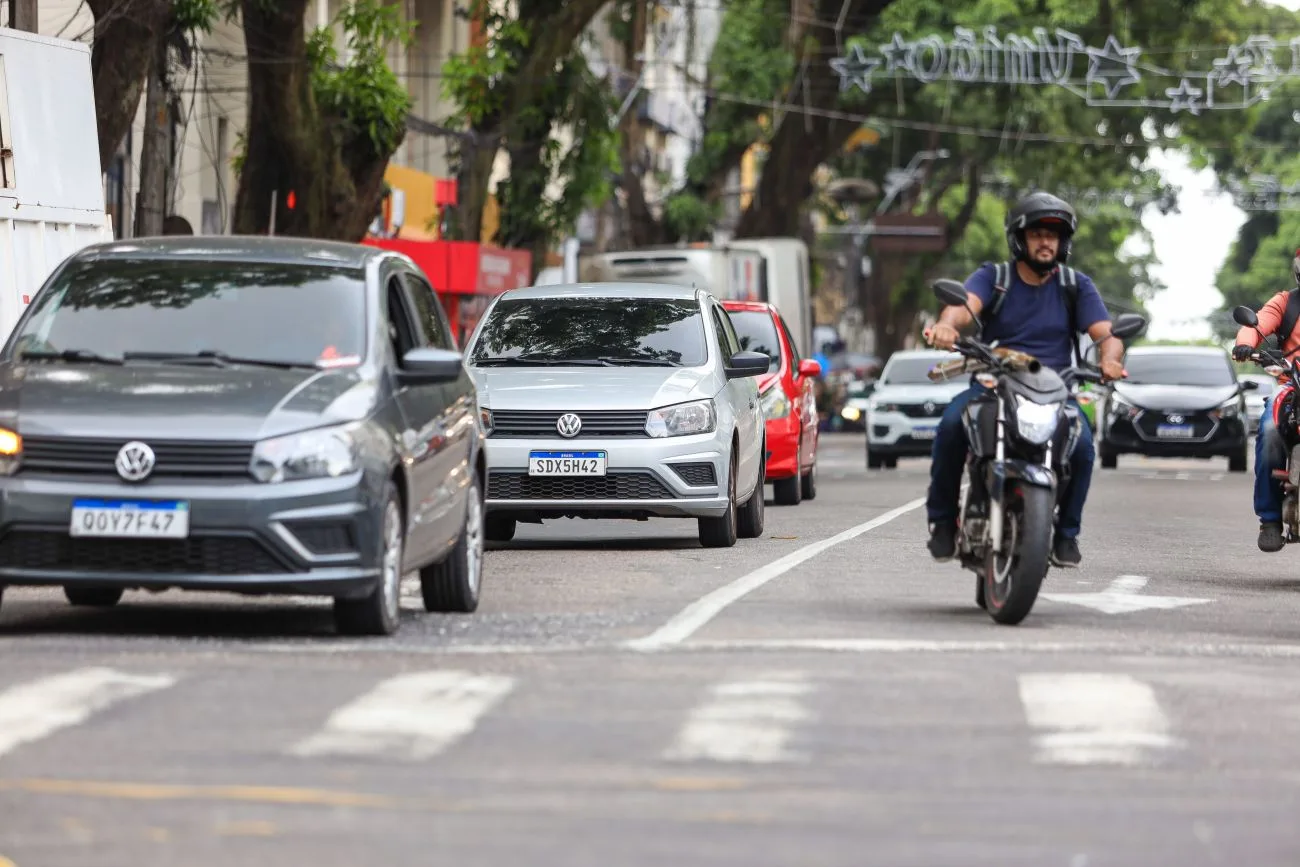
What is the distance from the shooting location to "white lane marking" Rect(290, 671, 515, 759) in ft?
25.6

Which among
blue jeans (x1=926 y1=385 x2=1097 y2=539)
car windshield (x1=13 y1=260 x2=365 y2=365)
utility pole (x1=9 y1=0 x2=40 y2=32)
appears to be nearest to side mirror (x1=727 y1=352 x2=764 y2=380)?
blue jeans (x1=926 y1=385 x2=1097 y2=539)

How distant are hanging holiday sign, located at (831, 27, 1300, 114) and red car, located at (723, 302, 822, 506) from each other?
20.6m

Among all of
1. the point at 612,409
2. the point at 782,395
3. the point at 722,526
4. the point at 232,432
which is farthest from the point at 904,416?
the point at 232,432

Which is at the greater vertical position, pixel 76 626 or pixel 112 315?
pixel 112 315

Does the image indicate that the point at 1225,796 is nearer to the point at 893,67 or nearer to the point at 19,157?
the point at 19,157

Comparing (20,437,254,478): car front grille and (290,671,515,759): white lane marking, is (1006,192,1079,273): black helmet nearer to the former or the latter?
(20,437,254,478): car front grille

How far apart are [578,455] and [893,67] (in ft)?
102

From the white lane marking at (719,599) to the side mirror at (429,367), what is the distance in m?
1.28

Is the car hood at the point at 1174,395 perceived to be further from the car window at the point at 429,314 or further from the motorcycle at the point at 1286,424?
the car window at the point at 429,314

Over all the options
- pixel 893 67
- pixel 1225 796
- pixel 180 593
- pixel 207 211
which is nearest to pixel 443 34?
pixel 893 67

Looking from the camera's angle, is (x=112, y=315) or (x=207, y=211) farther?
(x=207, y=211)

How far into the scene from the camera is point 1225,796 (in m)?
7.26

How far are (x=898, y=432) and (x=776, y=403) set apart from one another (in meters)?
12.1

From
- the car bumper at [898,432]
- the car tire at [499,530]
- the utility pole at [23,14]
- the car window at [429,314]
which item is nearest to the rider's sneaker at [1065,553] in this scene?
the car window at [429,314]
